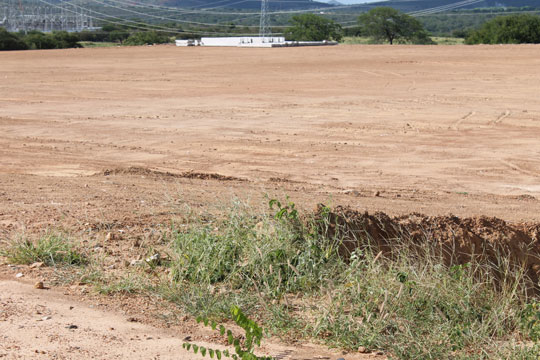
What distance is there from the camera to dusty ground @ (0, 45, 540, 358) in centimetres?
864

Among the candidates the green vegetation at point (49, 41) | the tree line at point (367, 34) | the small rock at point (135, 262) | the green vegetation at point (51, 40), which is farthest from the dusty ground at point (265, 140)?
the green vegetation at point (49, 41)

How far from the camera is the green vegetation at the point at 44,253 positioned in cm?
615

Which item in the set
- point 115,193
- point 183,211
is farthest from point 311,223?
point 115,193

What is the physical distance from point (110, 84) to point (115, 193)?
18.7 m

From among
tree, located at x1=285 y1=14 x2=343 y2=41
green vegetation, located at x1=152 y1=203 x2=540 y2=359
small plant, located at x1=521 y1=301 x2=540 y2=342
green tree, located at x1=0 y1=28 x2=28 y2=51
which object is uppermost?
tree, located at x1=285 y1=14 x2=343 y2=41

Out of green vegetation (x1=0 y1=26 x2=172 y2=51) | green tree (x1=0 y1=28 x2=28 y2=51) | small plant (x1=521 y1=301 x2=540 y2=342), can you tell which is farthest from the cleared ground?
green vegetation (x1=0 y1=26 x2=172 y2=51)

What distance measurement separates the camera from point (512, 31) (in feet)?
163

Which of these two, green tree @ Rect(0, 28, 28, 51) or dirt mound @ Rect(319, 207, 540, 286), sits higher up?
green tree @ Rect(0, 28, 28, 51)

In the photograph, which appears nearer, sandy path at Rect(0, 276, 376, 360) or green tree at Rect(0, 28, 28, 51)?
sandy path at Rect(0, 276, 376, 360)

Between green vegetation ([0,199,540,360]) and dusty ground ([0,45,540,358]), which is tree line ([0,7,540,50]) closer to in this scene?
dusty ground ([0,45,540,358])

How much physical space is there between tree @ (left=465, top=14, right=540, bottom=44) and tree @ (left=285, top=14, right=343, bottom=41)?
12317 mm

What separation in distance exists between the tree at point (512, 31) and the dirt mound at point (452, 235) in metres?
43.1

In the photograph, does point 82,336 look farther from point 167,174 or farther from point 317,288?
point 167,174

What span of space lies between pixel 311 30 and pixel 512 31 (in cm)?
1716
